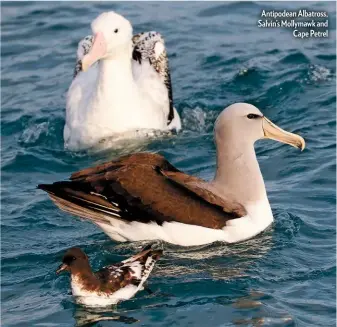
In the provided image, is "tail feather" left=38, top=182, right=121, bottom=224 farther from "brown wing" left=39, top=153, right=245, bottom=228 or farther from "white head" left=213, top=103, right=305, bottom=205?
"white head" left=213, top=103, right=305, bottom=205

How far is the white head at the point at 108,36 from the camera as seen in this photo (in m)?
12.0

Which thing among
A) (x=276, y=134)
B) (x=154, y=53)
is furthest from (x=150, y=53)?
(x=276, y=134)

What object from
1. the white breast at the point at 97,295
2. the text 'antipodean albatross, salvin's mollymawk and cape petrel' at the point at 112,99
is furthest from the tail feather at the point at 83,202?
the text 'antipodean albatross, salvin's mollymawk and cape petrel' at the point at 112,99

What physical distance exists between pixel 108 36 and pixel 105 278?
14.6 feet

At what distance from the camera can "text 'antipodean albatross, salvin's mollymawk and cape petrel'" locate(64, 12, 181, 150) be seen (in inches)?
480

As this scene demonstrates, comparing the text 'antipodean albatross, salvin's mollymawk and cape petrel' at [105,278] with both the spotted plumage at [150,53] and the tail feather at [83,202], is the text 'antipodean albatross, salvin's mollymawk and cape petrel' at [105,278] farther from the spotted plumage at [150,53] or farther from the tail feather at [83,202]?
the spotted plumage at [150,53]

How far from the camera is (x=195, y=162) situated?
11.9 meters

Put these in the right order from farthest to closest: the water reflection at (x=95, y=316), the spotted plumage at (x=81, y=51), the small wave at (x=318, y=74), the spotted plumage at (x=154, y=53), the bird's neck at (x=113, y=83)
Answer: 1. the small wave at (x=318, y=74)
2. the spotted plumage at (x=81, y=51)
3. the spotted plumage at (x=154, y=53)
4. the bird's neck at (x=113, y=83)
5. the water reflection at (x=95, y=316)

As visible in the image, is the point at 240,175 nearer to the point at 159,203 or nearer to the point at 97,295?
the point at 159,203

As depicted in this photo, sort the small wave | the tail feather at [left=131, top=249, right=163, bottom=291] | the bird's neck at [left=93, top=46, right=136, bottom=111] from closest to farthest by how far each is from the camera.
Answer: the tail feather at [left=131, top=249, right=163, bottom=291] < the bird's neck at [left=93, top=46, right=136, bottom=111] < the small wave

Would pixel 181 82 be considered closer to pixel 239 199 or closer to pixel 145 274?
pixel 239 199

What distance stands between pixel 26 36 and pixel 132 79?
487 centimetres

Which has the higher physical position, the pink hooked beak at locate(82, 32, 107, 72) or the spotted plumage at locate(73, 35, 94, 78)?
the pink hooked beak at locate(82, 32, 107, 72)

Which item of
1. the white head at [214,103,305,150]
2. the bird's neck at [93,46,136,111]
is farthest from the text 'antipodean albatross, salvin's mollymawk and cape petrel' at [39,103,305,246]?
the bird's neck at [93,46,136,111]
